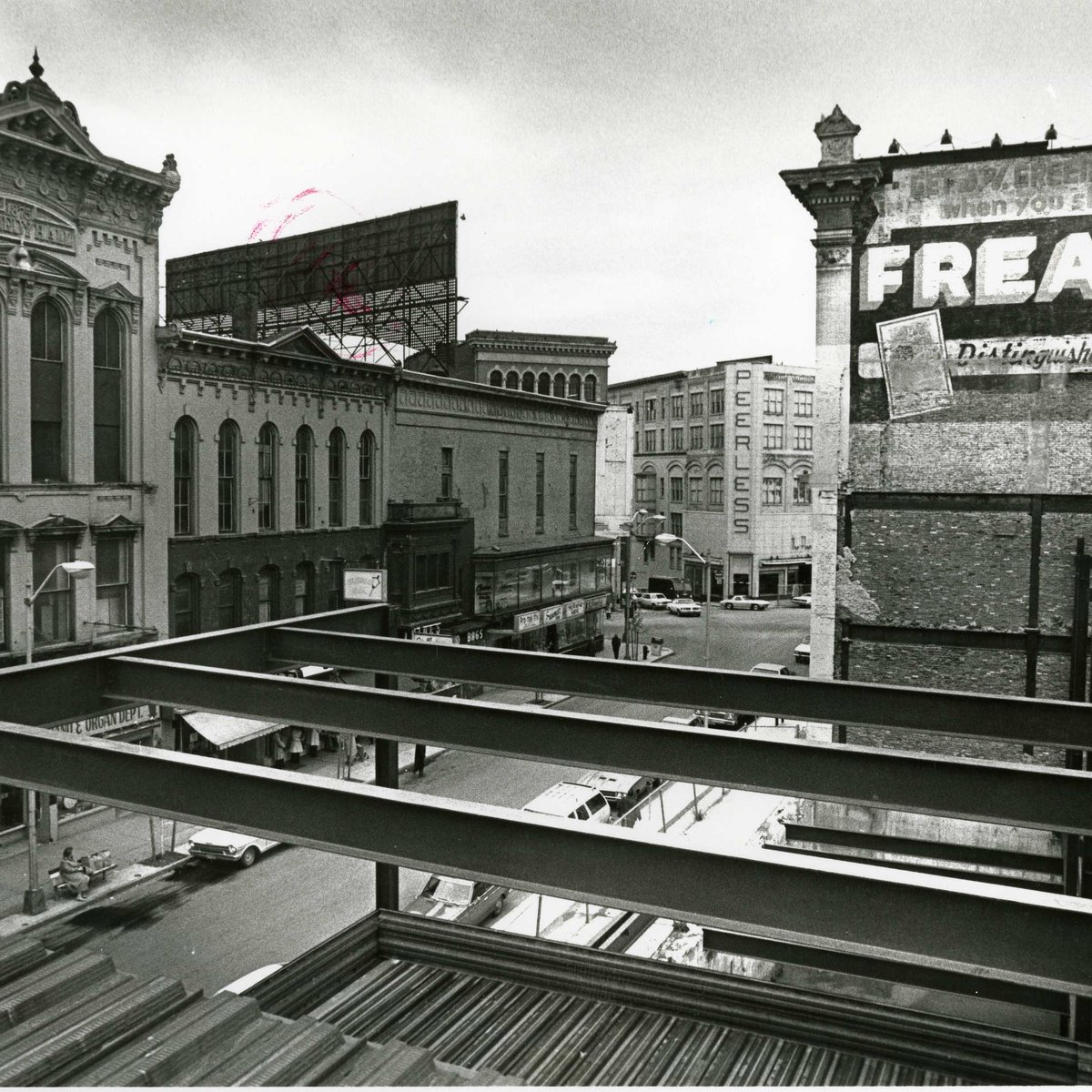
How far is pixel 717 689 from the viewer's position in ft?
28.3

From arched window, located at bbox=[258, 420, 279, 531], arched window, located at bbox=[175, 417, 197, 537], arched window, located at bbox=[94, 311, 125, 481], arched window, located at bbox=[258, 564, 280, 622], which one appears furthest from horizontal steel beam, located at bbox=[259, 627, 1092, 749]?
arched window, located at bbox=[258, 420, 279, 531]

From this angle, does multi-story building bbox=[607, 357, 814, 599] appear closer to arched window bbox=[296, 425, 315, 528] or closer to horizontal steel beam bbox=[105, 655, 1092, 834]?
arched window bbox=[296, 425, 315, 528]

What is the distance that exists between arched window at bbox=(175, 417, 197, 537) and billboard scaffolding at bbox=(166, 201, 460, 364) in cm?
1098

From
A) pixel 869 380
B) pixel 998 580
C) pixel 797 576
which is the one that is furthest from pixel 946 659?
pixel 797 576

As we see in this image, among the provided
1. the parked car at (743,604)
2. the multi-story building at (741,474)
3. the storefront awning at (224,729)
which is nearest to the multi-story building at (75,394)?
the storefront awning at (224,729)

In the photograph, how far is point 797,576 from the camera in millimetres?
76062

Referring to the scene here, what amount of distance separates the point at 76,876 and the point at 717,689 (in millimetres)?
17015

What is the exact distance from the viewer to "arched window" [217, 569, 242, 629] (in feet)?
99.8

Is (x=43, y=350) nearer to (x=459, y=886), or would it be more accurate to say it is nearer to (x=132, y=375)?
(x=132, y=375)

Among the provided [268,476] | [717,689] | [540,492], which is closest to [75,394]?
[268,476]

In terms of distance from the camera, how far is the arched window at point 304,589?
33.7 metres

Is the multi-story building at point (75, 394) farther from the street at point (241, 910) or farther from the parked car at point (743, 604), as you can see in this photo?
the parked car at point (743, 604)

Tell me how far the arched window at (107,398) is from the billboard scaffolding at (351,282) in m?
12.9

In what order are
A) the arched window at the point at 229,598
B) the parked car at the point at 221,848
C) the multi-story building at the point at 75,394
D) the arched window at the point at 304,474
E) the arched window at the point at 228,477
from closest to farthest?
the parked car at the point at 221,848 → the multi-story building at the point at 75,394 → the arched window at the point at 229,598 → the arched window at the point at 228,477 → the arched window at the point at 304,474
